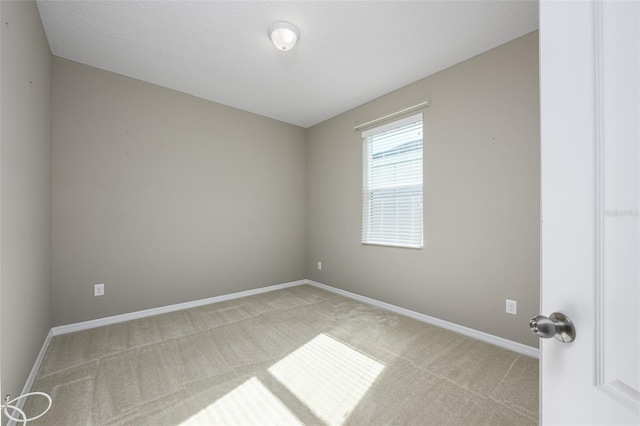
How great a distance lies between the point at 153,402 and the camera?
1.68 meters

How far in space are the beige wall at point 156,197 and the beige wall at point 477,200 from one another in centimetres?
172

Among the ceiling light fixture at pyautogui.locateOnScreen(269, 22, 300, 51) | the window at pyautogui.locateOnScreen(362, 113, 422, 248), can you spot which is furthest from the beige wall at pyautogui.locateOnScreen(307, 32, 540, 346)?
the ceiling light fixture at pyautogui.locateOnScreen(269, 22, 300, 51)

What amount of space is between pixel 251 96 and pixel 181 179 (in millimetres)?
1352

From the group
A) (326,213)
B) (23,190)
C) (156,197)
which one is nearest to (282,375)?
(23,190)

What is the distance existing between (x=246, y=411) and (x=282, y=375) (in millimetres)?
386

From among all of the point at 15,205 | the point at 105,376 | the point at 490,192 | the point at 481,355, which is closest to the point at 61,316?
the point at 105,376

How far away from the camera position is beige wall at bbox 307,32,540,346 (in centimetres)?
228

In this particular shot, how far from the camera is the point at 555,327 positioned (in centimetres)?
58

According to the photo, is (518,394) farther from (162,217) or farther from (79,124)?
(79,124)

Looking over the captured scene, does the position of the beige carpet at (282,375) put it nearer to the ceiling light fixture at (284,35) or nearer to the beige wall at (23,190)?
the beige wall at (23,190)

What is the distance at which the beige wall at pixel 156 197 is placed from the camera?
2.70m

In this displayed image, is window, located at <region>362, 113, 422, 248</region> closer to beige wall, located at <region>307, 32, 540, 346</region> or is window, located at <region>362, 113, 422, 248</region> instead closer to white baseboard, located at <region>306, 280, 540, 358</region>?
beige wall, located at <region>307, 32, 540, 346</region>

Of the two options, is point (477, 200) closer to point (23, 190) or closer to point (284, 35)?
point (284, 35)

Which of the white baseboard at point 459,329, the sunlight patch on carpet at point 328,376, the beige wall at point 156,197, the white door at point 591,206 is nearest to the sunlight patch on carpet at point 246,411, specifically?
the sunlight patch on carpet at point 328,376
